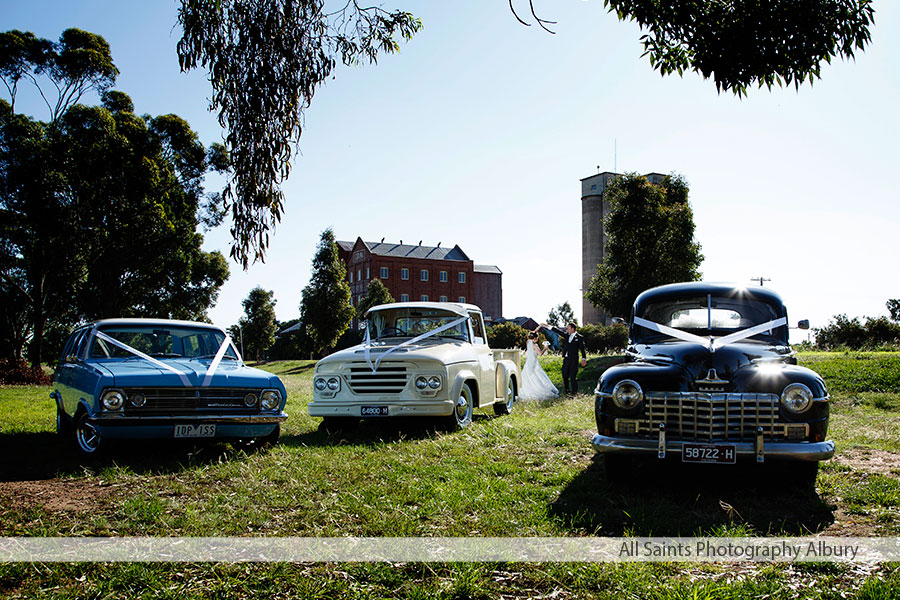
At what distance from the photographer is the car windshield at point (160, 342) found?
338 inches

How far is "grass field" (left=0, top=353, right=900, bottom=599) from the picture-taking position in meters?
3.72

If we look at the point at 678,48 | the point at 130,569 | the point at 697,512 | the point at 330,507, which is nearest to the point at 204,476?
the point at 330,507

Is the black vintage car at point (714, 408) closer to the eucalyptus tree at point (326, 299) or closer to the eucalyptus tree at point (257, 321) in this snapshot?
the eucalyptus tree at point (326, 299)

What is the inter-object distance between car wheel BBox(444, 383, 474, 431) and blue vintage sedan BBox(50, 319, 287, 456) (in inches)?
97.8

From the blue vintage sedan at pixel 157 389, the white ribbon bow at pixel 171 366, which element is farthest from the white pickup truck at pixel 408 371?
the white ribbon bow at pixel 171 366

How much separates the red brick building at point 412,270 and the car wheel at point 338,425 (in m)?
59.6

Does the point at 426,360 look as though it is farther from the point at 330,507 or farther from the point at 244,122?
the point at 244,122

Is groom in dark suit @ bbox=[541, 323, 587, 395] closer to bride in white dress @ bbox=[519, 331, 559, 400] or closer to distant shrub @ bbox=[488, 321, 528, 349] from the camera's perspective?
bride in white dress @ bbox=[519, 331, 559, 400]

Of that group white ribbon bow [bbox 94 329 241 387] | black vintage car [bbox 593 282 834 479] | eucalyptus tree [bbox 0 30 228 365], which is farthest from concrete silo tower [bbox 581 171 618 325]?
black vintage car [bbox 593 282 834 479]

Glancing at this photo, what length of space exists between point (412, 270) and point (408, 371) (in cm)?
6331

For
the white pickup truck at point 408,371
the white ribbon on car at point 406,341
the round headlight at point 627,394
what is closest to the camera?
the round headlight at point 627,394

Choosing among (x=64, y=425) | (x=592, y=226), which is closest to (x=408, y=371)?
(x=64, y=425)

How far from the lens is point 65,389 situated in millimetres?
8531

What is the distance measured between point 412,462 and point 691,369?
314 centimetres
